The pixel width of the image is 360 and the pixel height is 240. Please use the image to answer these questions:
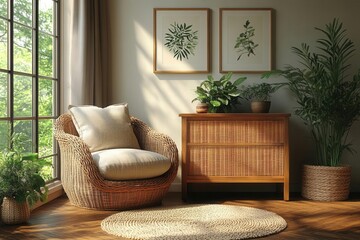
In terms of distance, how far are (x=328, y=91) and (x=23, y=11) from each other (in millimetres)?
2743

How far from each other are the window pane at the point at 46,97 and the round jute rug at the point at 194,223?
1.30 m

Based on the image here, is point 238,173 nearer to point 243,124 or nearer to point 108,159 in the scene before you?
point 243,124

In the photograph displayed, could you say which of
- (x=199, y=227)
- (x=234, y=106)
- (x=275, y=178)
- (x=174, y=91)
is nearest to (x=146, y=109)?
(x=174, y=91)

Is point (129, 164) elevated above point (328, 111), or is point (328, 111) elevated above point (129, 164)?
point (328, 111)

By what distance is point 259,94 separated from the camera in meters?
4.35

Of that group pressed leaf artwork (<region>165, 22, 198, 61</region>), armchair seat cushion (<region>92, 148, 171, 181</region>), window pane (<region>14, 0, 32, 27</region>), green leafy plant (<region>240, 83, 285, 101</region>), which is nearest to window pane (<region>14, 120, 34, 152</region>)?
armchair seat cushion (<region>92, 148, 171, 181</region>)

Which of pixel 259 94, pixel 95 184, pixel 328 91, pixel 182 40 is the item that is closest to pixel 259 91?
pixel 259 94

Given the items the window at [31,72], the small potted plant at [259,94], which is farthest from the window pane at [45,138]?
the small potted plant at [259,94]

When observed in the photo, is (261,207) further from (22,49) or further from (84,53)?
(22,49)

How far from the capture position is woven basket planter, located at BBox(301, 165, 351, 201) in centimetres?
404

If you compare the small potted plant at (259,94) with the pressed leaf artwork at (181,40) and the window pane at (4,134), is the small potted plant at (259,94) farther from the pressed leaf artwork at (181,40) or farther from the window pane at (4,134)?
the window pane at (4,134)

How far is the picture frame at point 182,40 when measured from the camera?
4543mm

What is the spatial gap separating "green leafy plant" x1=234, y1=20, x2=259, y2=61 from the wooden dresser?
854mm

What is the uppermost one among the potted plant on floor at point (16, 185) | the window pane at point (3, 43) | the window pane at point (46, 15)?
the window pane at point (46, 15)
